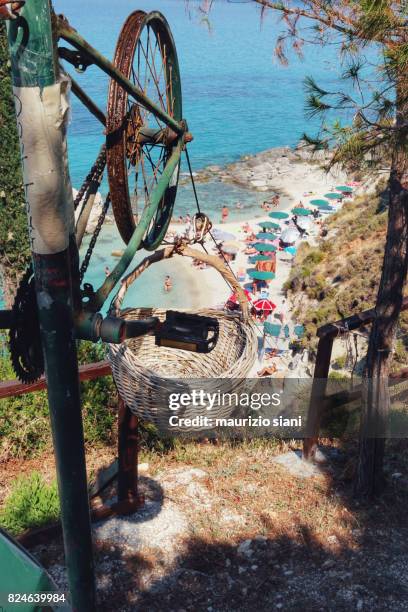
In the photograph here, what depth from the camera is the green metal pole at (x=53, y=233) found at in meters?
1.61

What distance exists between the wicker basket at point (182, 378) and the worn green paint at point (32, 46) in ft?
4.67

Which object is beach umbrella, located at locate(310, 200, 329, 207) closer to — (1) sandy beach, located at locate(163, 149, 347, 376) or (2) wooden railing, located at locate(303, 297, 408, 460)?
(1) sandy beach, located at locate(163, 149, 347, 376)

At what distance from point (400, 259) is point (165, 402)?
216 cm

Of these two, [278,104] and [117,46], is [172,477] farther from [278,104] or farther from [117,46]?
[278,104]

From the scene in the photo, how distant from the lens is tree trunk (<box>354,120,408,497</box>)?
4160 mm

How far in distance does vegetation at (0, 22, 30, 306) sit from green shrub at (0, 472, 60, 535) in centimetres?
773

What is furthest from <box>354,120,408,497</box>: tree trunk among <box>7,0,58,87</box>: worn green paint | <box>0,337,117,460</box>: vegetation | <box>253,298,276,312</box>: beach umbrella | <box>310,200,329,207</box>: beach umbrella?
<box>310,200,329,207</box>: beach umbrella

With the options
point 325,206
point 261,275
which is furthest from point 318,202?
point 261,275

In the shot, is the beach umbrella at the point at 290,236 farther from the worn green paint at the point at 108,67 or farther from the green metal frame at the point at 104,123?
the worn green paint at the point at 108,67

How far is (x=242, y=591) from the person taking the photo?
11.2 ft

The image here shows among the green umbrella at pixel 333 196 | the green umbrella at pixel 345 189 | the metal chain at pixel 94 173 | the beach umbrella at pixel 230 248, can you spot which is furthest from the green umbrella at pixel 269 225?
the metal chain at pixel 94 173

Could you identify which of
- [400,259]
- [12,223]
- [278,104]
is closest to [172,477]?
[400,259]

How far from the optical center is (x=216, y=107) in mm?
72875

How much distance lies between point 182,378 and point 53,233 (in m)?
1.35
